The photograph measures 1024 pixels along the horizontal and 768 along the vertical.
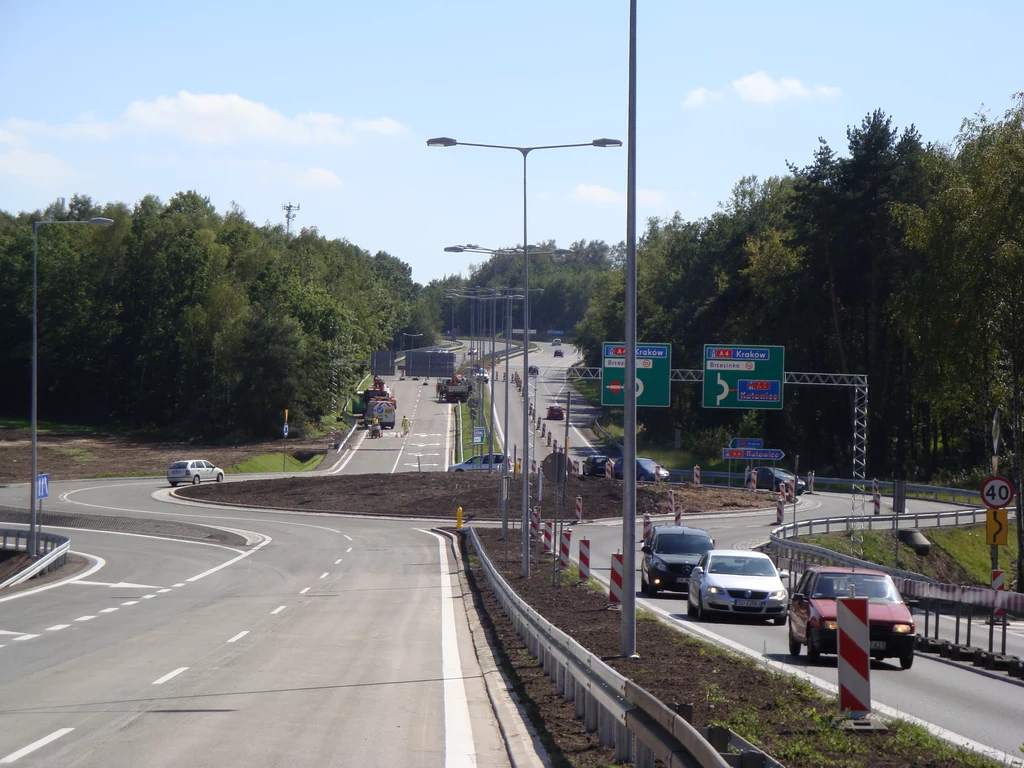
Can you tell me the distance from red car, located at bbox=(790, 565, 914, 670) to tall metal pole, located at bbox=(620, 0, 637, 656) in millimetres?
3402

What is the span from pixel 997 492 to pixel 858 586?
583 centimetres

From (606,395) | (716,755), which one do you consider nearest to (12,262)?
(606,395)

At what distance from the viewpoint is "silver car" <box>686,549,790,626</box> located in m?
22.5

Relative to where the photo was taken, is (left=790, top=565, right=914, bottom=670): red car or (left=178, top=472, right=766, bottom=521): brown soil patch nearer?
(left=790, top=565, right=914, bottom=670): red car

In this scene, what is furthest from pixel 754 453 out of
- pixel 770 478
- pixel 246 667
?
pixel 246 667

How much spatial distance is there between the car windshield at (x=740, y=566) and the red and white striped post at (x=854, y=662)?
43.9ft

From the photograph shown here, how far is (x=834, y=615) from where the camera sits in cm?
1625

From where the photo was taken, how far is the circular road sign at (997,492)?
21.3 metres

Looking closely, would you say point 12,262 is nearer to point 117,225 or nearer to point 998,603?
point 117,225

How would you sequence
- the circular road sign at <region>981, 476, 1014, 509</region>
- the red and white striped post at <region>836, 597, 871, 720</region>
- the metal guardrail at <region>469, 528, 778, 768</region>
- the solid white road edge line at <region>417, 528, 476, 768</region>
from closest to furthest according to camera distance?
the metal guardrail at <region>469, 528, 778, 768</region>, the red and white striped post at <region>836, 597, 871, 720</region>, the solid white road edge line at <region>417, 528, 476, 768</region>, the circular road sign at <region>981, 476, 1014, 509</region>

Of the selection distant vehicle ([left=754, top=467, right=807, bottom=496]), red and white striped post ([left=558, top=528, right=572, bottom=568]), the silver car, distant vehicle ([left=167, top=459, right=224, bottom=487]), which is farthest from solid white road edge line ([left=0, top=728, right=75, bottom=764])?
distant vehicle ([left=754, top=467, right=807, bottom=496])

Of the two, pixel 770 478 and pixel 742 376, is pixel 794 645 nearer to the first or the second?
pixel 742 376

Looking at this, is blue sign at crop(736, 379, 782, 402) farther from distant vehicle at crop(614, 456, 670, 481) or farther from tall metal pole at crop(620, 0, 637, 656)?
tall metal pole at crop(620, 0, 637, 656)

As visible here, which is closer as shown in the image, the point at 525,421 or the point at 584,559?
the point at 584,559
